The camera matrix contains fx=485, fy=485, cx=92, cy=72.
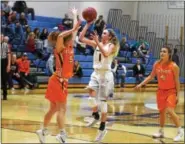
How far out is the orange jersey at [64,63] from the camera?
522cm

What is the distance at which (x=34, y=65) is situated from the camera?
37.9 ft

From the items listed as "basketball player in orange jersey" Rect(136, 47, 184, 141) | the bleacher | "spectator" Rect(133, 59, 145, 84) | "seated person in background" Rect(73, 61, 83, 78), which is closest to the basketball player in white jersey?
"basketball player in orange jersey" Rect(136, 47, 184, 141)

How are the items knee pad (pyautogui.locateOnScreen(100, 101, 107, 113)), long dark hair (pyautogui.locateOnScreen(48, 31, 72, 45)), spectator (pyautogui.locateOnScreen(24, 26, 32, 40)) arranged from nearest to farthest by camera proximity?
long dark hair (pyautogui.locateOnScreen(48, 31, 72, 45)), knee pad (pyautogui.locateOnScreen(100, 101, 107, 113)), spectator (pyautogui.locateOnScreen(24, 26, 32, 40))

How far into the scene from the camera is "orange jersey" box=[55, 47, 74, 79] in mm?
5219

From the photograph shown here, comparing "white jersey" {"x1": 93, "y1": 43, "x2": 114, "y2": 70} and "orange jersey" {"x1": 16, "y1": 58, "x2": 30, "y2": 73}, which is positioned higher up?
"white jersey" {"x1": 93, "y1": 43, "x2": 114, "y2": 70}

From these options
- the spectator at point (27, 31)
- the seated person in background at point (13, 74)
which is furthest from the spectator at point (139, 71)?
the seated person in background at point (13, 74)

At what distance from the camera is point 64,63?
524cm

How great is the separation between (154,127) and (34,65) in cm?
457

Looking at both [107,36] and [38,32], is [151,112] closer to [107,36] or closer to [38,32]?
[38,32]

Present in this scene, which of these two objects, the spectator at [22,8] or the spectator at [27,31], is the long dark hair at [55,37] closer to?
the spectator at [27,31]

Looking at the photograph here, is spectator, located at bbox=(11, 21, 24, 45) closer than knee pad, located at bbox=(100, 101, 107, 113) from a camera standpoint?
No

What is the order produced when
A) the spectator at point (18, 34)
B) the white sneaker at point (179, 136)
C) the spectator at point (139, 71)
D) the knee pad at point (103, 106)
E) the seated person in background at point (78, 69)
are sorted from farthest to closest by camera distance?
the spectator at point (18, 34), the seated person in background at point (78, 69), the spectator at point (139, 71), the white sneaker at point (179, 136), the knee pad at point (103, 106)

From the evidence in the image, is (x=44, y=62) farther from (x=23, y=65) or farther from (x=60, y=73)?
(x=60, y=73)

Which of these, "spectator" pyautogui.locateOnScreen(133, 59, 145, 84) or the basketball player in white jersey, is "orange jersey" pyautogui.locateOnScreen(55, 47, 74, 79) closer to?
the basketball player in white jersey
